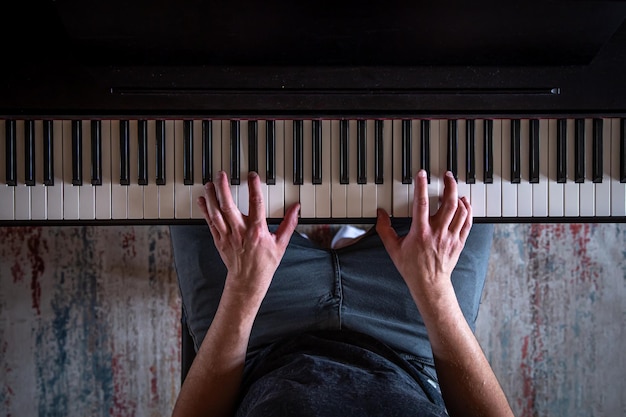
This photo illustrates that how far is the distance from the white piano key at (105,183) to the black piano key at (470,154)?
0.80 meters

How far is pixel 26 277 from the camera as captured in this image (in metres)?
1.82

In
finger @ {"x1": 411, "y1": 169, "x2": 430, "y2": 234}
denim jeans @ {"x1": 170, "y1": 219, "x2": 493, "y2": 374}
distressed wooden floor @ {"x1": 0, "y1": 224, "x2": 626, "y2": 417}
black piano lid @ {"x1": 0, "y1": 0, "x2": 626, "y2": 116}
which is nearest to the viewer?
black piano lid @ {"x1": 0, "y1": 0, "x2": 626, "y2": 116}

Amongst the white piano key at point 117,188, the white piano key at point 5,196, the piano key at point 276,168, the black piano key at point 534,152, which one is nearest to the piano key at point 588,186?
Result: the black piano key at point 534,152

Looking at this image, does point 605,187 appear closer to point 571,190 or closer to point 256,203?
point 571,190

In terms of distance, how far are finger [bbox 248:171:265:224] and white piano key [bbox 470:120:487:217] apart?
0.48 metres

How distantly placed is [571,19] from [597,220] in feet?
1.55

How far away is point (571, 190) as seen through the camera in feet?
4.17

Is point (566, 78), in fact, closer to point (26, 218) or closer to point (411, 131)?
point (411, 131)

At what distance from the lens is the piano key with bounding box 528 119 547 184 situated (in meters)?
1.24

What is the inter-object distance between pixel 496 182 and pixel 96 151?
907mm

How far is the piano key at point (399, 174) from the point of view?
48.8 inches

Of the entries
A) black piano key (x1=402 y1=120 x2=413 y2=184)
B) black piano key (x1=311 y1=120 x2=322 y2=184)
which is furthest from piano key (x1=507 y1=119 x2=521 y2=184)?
black piano key (x1=311 y1=120 x2=322 y2=184)

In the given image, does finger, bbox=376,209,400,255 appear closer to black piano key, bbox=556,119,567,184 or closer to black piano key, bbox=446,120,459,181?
black piano key, bbox=446,120,459,181

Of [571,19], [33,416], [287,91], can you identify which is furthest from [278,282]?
[33,416]
